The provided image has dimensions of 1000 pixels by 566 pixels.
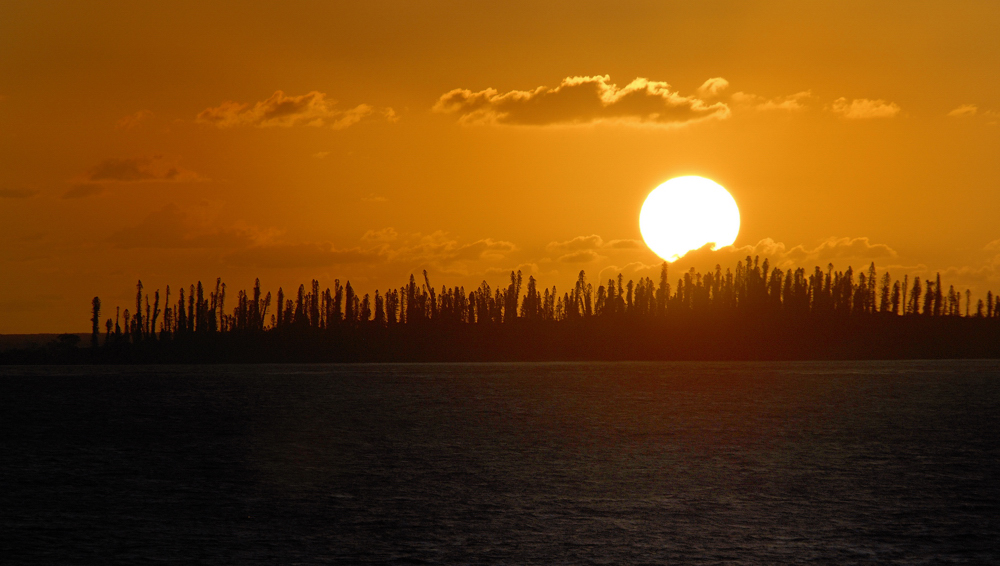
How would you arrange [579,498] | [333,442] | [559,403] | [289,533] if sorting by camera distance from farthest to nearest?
[559,403] < [333,442] < [579,498] < [289,533]

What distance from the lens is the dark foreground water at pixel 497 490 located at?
50406 mm

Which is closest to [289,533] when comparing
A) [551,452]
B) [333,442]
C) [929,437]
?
[551,452]

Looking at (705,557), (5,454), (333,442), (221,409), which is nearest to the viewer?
(705,557)

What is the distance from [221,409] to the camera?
556ft

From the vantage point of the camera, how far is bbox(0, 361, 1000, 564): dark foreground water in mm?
50406

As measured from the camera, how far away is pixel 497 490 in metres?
71.1

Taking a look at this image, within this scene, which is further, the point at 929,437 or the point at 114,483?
the point at 929,437

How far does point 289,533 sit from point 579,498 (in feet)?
71.3

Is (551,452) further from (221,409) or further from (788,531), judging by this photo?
(221,409)

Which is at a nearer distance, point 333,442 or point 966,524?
point 966,524

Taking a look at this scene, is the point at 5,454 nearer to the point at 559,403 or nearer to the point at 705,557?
the point at 705,557

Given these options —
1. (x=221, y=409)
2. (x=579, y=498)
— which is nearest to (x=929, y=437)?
(x=579, y=498)

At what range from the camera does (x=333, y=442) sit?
359 ft

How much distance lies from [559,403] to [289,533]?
12861cm
